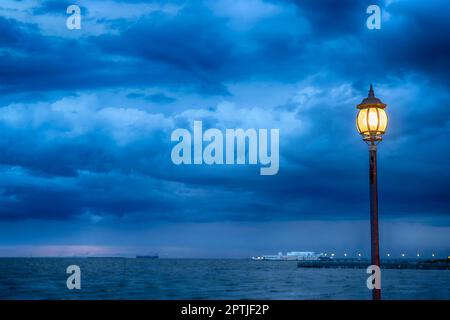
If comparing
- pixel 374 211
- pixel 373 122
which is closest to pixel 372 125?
pixel 373 122

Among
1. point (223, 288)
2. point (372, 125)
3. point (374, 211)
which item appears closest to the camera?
point (374, 211)

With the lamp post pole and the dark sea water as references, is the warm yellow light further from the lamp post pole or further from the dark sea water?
the dark sea water

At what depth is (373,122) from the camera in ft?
27.7

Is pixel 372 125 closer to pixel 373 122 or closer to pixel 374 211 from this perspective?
pixel 373 122

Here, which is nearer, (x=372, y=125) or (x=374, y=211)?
(x=374, y=211)

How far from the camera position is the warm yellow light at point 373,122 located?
8.45 meters

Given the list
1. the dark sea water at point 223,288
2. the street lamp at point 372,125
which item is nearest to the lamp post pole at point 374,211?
the street lamp at point 372,125

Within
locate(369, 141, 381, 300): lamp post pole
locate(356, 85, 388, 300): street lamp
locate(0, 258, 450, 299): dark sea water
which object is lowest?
locate(0, 258, 450, 299): dark sea water

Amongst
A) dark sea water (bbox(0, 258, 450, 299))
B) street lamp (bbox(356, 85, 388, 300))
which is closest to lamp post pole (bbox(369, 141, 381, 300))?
street lamp (bbox(356, 85, 388, 300))

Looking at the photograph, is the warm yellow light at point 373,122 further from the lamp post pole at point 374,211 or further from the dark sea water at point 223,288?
the dark sea water at point 223,288

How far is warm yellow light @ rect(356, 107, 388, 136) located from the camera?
8445 millimetres
